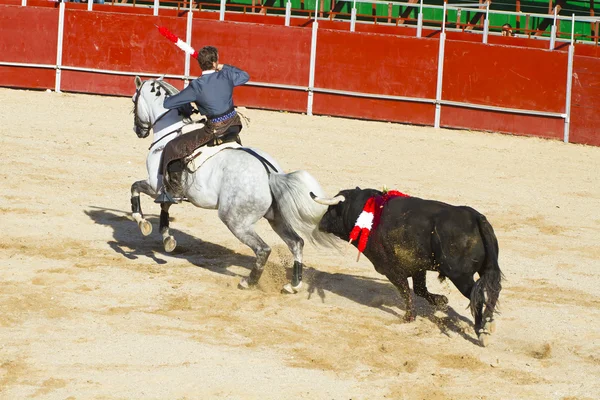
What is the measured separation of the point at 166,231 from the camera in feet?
31.9

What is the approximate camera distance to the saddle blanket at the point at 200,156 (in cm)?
891

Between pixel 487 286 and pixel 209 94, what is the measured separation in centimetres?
306

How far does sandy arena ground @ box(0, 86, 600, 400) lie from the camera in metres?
6.62

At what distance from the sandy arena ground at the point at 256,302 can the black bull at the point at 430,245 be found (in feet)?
1.16

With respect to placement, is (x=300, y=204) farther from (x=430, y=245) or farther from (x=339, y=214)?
(x=430, y=245)

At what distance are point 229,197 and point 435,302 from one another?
201 cm

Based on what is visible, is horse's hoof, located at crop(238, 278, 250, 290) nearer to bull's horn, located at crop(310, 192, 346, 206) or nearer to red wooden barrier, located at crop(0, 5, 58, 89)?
bull's horn, located at crop(310, 192, 346, 206)

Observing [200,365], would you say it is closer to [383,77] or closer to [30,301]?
[30,301]

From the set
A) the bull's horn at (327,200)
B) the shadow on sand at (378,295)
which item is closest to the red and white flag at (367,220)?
the bull's horn at (327,200)

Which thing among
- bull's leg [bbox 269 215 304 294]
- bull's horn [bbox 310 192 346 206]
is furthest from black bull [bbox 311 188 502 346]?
bull's leg [bbox 269 215 304 294]

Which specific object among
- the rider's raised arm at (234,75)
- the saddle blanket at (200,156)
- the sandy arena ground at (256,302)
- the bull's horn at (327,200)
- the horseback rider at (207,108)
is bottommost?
the sandy arena ground at (256,302)

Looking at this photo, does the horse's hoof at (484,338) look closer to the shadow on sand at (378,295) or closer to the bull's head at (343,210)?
the shadow on sand at (378,295)

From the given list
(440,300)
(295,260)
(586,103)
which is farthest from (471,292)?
(586,103)

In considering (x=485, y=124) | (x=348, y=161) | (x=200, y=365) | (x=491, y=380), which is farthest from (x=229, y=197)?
(x=485, y=124)
